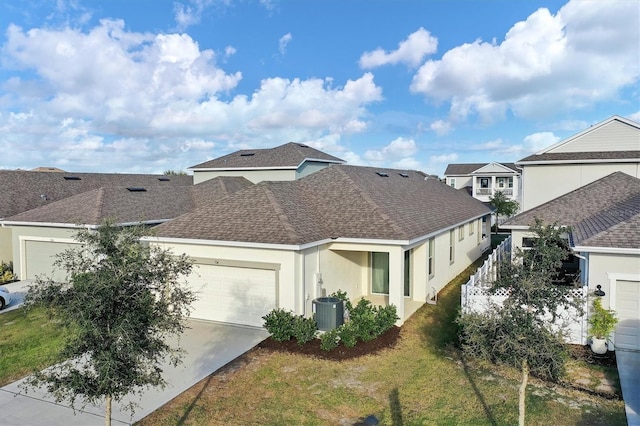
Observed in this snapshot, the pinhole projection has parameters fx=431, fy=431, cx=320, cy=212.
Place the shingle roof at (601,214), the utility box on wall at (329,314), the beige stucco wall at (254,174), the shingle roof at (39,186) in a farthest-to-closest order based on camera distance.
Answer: the beige stucco wall at (254,174) < the shingle roof at (39,186) < the utility box on wall at (329,314) < the shingle roof at (601,214)

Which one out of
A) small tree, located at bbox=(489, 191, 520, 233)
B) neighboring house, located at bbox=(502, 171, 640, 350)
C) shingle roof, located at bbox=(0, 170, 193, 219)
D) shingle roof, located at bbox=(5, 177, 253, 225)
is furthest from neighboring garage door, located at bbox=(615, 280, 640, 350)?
small tree, located at bbox=(489, 191, 520, 233)

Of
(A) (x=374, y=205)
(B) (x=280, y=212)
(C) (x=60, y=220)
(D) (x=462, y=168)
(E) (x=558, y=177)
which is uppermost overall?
(D) (x=462, y=168)

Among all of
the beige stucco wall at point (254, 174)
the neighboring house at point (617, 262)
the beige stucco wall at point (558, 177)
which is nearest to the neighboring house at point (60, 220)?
the beige stucco wall at point (254, 174)

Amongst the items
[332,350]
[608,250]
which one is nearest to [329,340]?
[332,350]

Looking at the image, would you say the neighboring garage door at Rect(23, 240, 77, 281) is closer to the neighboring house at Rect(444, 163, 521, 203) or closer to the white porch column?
the white porch column

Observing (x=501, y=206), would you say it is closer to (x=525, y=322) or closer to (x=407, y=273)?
(x=407, y=273)

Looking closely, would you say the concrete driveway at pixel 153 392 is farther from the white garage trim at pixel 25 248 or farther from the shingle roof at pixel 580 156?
the shingle roof at pixel 580 156

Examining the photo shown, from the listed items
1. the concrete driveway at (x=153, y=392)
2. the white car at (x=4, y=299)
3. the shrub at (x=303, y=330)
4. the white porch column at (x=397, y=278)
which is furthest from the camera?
the white car at (x=4, y=299)
